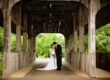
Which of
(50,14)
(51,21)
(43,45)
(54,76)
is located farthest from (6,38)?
(43,45)

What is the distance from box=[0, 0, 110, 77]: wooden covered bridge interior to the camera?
20.8 meters

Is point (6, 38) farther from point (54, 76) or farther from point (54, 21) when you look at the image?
point (54, 21)

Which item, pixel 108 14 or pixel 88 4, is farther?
pixel 108 14

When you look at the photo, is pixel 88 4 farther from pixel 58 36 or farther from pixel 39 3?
pixel 58 36

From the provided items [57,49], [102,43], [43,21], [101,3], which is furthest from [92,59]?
[102,43]

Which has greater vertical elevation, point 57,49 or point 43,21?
point 43,21

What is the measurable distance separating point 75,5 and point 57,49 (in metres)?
3.29

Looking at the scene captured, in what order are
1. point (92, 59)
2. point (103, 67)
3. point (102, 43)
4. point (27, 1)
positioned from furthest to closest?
1. point (102, 43)
2. point (103, 67)
3. point (27, 1)
4. point (92, 59)

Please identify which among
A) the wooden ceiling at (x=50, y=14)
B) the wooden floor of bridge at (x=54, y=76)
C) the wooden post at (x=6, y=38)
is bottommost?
the wooden floor of bridge at (x=54, y=76)

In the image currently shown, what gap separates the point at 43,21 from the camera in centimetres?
3944

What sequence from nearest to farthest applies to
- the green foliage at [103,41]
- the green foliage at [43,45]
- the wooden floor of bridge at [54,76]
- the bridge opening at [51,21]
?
the wooden floor of bridge at [54,76] → the bridge opening at [51,21] → the green foliage at [103,41] → the green foliage at [43,45]

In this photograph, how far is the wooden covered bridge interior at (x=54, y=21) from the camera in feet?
68.3

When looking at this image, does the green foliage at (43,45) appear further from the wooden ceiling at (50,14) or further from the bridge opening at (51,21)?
the wooden ceiling at (50,14)

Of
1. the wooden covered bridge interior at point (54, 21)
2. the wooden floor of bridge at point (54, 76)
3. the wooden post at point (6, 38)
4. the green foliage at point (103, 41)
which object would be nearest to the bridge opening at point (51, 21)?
the wooden covered bridge interior at point (54, 21)
